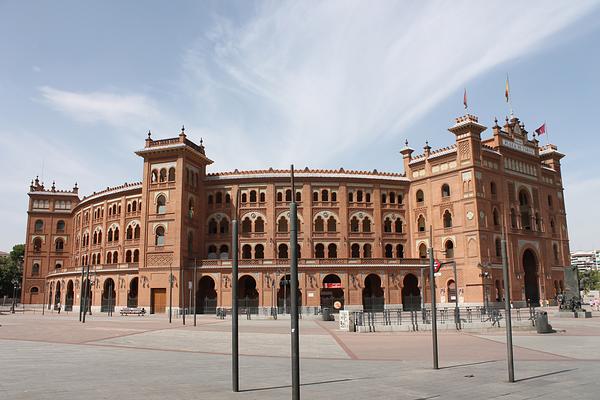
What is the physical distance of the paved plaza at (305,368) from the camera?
36.2 ft

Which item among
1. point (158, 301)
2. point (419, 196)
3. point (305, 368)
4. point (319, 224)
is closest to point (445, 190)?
point (419, 196)

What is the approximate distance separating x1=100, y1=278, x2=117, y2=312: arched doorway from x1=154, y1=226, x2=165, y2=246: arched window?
8.46 m

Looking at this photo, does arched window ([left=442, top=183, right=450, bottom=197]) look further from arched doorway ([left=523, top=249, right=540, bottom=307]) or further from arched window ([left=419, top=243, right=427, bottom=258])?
arched doorway ([left=523, top=249, right=540, bottom=307])

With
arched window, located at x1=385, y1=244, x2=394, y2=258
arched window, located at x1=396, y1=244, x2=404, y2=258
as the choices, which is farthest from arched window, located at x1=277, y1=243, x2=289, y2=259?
arched window, located at x1=396, y1=244, x2=404, y2=258

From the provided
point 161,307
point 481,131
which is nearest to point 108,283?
point 161,307

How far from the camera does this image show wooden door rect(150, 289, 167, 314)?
53781 millimetres

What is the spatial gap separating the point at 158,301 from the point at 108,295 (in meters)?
10.2

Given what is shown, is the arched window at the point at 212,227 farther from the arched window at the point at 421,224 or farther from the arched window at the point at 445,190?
the arched window at the point at 445,190

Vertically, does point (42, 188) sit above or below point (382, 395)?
above

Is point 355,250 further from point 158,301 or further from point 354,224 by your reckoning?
point 158,301

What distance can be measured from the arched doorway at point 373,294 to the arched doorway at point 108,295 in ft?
98.1

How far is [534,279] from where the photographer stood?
62.9 metres

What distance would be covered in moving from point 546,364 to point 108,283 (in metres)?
54.7

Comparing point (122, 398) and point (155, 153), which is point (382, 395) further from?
point (155, 153)
